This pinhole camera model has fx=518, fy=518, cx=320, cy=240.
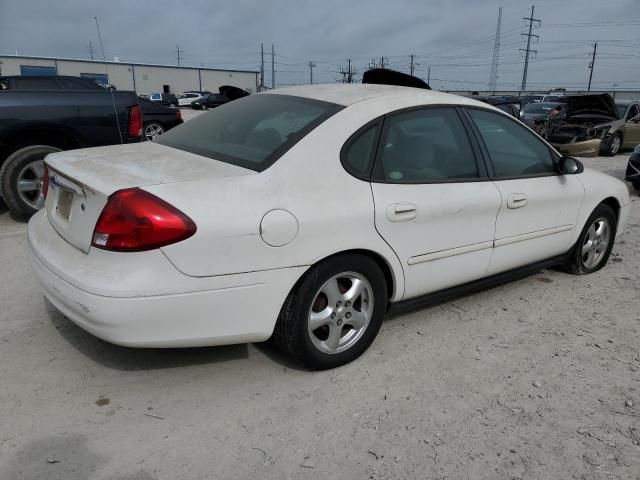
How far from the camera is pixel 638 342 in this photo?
11.0 feet

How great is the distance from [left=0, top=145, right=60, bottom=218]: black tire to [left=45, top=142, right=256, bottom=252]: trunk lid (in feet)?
8.75

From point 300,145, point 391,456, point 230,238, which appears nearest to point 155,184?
point 230,238

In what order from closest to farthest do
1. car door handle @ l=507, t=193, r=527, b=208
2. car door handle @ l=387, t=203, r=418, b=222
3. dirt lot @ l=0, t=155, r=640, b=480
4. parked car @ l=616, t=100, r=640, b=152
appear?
1. dirt lot @ l=0, t=155, r=640, b=480
2. car door handle @ l=387, t=203, r=418, b=222
3. car door handle @ l=507, t=193, r=527, b=208
4. parked car @ l=616, t=100, r=640, b=152

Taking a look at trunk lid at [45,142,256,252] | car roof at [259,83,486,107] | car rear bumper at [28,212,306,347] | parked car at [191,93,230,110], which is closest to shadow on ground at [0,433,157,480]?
car rear bumper at [28,212,306,347]

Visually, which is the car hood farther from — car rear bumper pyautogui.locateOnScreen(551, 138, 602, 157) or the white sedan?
the white sedan

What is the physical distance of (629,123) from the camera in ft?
45.5

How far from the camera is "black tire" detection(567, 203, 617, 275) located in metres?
4.31

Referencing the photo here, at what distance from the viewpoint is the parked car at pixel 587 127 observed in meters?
12.6

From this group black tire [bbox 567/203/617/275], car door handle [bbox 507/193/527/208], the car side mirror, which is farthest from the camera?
black tire [bbox 567/203/617/275]

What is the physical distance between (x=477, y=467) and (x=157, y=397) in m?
1.55

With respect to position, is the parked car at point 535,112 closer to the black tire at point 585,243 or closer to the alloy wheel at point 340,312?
the black tire at point 585,243

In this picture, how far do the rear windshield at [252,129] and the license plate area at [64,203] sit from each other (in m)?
0.72

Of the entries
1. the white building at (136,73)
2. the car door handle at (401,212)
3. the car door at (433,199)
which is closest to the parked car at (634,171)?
the car door at (433,199)

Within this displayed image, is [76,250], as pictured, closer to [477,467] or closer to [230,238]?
[230,238]
